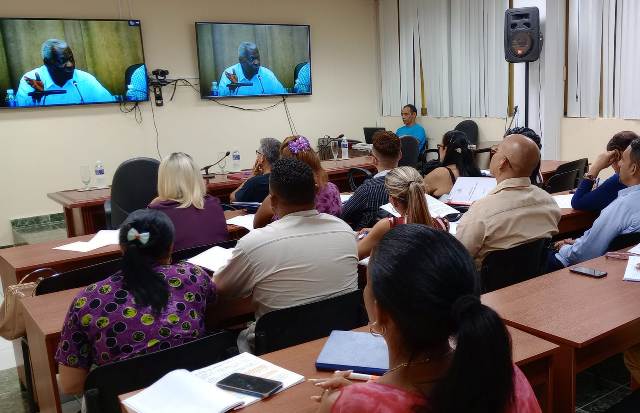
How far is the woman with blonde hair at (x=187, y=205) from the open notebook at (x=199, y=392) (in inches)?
61.2

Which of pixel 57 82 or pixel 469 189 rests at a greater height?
pixel 57 82

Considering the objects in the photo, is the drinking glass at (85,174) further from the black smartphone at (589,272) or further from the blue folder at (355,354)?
the black smartphone at (589,272)

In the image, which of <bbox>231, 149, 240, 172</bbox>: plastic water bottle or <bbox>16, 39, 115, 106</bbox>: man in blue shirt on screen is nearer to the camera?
<bbox>231, 149, 240, 172</bbox>: plastic water bottle

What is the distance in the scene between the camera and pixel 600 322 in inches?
72.3

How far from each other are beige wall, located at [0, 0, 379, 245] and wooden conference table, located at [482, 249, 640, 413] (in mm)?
5619

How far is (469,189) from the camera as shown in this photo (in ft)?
13.3

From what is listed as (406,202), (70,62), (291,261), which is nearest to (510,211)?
(406,202)

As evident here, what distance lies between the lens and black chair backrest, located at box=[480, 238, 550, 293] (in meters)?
2.62

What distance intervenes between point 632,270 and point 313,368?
1424 mm

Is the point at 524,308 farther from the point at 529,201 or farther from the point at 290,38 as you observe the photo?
the point at 290,38

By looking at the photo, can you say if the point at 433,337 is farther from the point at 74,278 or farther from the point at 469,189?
the point at 469,189

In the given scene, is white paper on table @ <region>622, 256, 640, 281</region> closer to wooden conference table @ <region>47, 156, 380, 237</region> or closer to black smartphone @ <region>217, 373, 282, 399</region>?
black smartphone @ <region>217, 373, 282, 399</region>

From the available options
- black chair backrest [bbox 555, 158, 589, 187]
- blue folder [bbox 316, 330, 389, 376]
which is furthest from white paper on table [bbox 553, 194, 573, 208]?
blue folder [bbox 316, 330, 389, 376]

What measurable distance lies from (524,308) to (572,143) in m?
5.12
